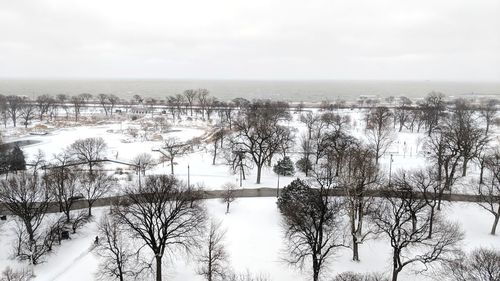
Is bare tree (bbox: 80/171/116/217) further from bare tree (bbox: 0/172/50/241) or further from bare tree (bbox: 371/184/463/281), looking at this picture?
Answer: bare tree (bbox: 371/184/463/281)

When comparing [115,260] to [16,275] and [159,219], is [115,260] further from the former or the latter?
[16,275]

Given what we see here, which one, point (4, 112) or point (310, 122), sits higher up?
point (310, 122)

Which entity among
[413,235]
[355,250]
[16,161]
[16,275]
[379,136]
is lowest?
[16,275]

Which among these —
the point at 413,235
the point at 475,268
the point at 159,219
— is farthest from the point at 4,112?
the point at 475,268

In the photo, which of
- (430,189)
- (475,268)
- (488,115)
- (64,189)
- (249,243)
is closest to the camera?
(475,268)

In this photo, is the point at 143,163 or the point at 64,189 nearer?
the point at 64,189

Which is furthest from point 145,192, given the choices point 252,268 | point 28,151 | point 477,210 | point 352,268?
point 28,151

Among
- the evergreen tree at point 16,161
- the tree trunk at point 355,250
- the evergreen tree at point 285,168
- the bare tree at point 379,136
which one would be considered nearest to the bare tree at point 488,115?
the bare tree at point 379,136

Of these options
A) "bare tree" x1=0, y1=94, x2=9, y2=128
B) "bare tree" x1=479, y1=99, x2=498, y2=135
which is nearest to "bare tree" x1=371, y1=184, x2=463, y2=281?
"bare tree" x1=479, y1=99, x2=498, y2=135
